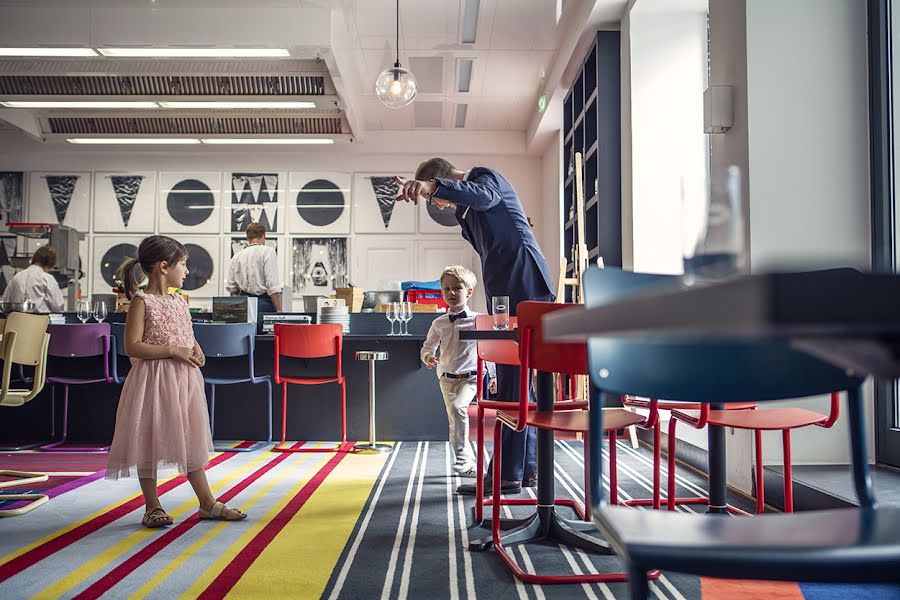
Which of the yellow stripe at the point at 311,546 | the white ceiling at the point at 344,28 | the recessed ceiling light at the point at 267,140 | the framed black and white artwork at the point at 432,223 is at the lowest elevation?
the yellow stripe at the point at 311,546

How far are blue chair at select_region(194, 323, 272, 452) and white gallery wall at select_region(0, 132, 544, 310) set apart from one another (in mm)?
3653

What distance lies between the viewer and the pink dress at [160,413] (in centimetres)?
255

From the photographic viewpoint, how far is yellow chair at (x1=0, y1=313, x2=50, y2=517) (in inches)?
121

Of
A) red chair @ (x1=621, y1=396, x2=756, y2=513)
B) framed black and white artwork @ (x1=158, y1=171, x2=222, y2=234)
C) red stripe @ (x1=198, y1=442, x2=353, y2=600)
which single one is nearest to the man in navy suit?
red chair @ (x1=621, y1=396, x2=756, y2=513)

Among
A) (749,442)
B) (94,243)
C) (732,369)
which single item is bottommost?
(749,442)

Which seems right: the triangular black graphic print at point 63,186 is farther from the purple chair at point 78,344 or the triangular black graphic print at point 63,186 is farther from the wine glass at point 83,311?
the purple chair at point 78,344

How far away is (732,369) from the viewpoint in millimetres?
1237

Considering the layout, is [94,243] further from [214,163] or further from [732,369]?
[732,369]

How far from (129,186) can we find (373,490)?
22.9 ft

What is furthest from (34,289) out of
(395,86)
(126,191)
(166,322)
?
(166,322)

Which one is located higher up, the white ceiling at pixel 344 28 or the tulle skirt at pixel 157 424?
the white ceiling at pixel 344 28

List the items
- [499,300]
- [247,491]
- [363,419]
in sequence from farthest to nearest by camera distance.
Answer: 1. [363,419]
2. [247,491]
3. [499,300]

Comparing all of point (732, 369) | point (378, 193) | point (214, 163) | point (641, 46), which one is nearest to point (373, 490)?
point (732, 369)

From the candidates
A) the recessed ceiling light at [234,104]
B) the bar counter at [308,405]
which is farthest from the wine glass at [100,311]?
the recessed ceiling light at [234,104]
